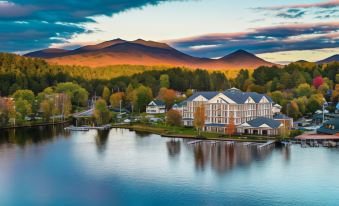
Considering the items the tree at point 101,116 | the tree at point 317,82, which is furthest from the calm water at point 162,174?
the tree at point 317,82

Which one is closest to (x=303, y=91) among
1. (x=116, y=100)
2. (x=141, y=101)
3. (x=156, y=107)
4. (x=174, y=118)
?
(x=156, y=107)

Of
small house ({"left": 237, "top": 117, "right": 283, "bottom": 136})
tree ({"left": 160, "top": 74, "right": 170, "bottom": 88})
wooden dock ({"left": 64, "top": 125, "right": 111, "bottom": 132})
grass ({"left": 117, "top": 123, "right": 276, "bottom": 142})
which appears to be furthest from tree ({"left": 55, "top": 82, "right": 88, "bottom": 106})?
small house ({"left": 237, "top": 117, "right": 283, "bottom": 136})

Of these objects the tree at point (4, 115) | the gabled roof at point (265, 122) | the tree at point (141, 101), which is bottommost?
the gabled roof at point (265, 122)

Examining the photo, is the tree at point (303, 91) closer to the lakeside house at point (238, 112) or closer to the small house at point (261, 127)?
the lakeside house at point (238, 112)

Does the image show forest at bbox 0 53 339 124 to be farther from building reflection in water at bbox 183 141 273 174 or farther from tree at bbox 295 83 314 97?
building reflection in water at bbox 183 141 273 174

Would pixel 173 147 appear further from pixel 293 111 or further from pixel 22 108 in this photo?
pixel 22 108

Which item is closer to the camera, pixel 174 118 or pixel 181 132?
pixel 181 132
